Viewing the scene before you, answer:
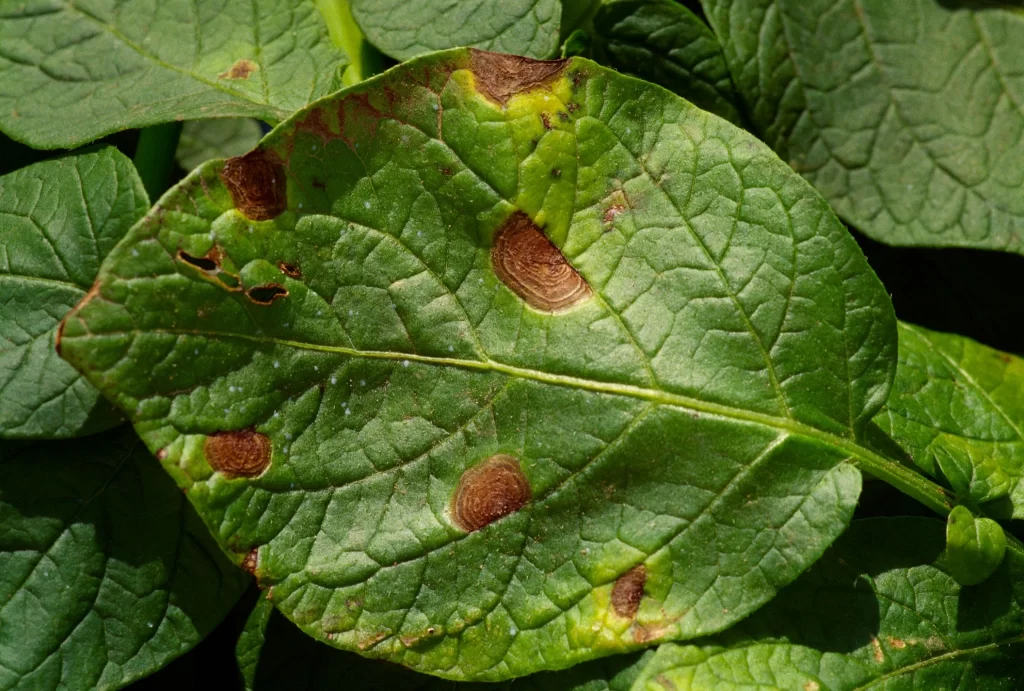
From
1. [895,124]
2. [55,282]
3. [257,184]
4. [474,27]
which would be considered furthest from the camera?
[895,124]

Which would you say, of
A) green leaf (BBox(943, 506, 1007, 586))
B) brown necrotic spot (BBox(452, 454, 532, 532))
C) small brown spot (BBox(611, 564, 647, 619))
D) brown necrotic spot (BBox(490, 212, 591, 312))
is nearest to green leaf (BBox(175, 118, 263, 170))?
brown necrotic spot (BBox(490, 212, 591, 312))

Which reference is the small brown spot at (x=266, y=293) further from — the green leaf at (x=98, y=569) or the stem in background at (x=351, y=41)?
the stem in background at (x=351, y=41)

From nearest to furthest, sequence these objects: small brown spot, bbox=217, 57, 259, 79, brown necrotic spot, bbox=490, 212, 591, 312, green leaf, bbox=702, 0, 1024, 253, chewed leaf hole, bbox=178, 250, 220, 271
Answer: chewed leaf hole, bbox=178, 250, 220, 271 → brown necrotic spot, bbox=490, 212, 591, 312 → small brown spot, bbox=217, 57, 259, 79 → green leaf, bbox=702, 0, 1024, 253

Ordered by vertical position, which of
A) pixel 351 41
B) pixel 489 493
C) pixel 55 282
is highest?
pixel 351 41

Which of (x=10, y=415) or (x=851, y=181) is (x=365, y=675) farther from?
(x=851, y=181)

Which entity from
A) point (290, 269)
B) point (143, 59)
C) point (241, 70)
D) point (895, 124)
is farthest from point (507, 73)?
point (895, 124)

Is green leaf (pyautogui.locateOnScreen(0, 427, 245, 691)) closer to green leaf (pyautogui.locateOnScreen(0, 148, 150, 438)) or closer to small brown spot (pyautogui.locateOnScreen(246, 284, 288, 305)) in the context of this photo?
green leaf (pyautogui.locateOnScreen(0, 148, 150, 438))

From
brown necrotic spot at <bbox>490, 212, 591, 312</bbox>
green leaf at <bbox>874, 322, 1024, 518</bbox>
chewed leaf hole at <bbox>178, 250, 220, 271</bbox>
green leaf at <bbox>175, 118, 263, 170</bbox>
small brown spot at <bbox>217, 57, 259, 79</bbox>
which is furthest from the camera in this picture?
green leaf at <bbox>175, 118, 263, 170</bbox>

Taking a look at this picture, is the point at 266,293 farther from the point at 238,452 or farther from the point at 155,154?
the point at 155,154
